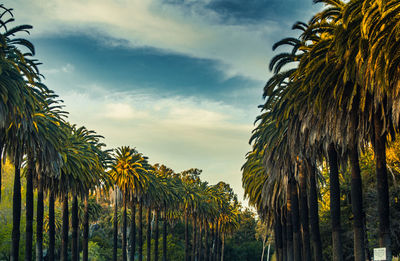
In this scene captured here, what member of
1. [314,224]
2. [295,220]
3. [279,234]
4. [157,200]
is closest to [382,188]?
[314,224]

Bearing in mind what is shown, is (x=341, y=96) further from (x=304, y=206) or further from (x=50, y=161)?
(x=50, y=161)

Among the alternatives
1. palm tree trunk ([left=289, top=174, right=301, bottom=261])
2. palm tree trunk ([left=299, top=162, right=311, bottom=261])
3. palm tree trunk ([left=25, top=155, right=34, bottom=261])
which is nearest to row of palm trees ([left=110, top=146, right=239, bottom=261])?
palm tree trunk ([left=25, top=155, right=34, bottom=261])

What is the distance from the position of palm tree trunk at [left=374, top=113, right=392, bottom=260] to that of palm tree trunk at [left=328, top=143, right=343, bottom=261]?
495 centimetres

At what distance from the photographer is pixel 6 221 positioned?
69.5m

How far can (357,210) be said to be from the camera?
27.5 meters

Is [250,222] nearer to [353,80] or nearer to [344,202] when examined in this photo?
[344,202]

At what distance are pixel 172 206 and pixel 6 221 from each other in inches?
1033

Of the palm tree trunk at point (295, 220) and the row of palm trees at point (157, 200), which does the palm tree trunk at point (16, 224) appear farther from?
the row of palm trees at point (157, 200)

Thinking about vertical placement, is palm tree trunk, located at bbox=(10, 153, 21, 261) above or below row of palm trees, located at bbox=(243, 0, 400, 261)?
below

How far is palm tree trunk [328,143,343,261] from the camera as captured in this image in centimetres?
3042

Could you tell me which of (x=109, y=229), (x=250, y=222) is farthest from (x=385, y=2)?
(x=250, y=222)

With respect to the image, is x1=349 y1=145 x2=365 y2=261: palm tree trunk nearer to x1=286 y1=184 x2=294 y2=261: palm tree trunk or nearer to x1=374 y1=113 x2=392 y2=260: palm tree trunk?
x1=374 y1=113 x2=392 y2=260: palm tree trunk

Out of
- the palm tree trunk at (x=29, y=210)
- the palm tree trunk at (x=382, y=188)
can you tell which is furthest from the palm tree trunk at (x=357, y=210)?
the palm tree trunk at (x=29, y=210)

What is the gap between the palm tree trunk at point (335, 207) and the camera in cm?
3042
